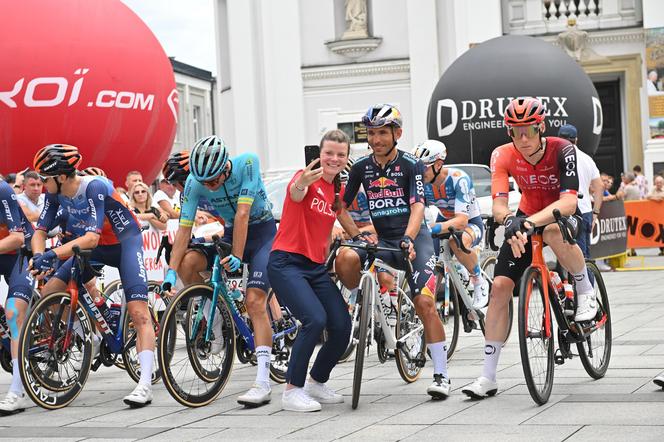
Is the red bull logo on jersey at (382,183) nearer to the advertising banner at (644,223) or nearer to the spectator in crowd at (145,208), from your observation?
the spectator in crowd at (145,208)

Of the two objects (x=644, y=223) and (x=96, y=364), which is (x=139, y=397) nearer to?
(x=96, y=364)

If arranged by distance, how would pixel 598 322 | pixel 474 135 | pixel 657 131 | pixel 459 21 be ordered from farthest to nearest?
pixel 459 21 → pixel 657 131 → pixel 474 135 → pixel 598 322

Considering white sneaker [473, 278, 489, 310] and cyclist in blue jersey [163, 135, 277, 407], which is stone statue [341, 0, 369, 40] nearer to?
white sneaker [473, 278, 489, 310]

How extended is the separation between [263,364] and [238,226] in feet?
3.29

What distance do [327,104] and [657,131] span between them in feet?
35.5

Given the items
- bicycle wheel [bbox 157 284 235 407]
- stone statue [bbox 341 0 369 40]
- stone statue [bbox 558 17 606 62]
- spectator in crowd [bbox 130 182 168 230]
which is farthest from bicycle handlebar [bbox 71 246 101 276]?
stone statue [bbox 341 0 369 40]

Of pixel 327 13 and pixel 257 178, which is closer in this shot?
pixel 257 178

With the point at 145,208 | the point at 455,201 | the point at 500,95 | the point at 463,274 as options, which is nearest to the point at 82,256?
the point at 463,274

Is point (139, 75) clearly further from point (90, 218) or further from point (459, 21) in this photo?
point (459, 21)

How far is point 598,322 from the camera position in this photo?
28.7 ft

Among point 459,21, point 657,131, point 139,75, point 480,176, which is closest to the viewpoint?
point 480,176

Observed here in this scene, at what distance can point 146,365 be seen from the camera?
884cm

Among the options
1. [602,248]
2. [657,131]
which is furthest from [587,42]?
[602,248]

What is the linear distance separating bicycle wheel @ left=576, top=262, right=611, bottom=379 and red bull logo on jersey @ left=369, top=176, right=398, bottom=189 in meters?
1.53
